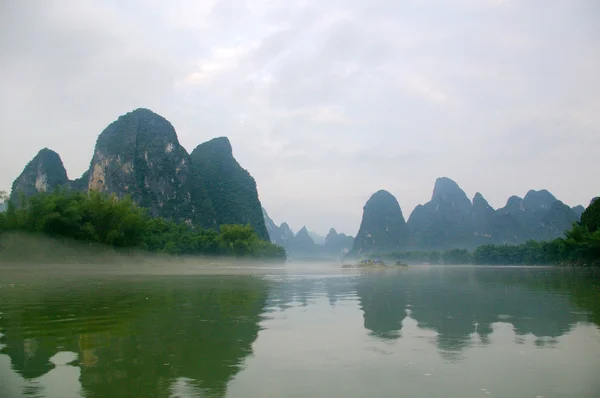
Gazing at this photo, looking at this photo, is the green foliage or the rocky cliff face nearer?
Result: the rocky cliff face

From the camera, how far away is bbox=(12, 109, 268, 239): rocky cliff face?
8656cm

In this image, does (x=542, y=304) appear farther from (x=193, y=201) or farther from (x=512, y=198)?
(x=512, y=198)

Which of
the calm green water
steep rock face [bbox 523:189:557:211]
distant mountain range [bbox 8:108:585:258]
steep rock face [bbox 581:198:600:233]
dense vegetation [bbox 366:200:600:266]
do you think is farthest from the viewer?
steep rock face [bbox 523:189:557:211]

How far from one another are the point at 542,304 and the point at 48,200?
37.3 m

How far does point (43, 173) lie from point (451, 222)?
13101cm

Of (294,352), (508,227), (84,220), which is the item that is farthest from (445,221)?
(294,352)

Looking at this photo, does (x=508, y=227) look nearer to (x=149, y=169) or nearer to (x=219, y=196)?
(x=219, y=196)

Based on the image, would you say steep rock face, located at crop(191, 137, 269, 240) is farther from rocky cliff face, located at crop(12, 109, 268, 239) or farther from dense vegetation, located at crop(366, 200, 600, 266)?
dense vegetation, located at crop(366, 200, 600, 266)

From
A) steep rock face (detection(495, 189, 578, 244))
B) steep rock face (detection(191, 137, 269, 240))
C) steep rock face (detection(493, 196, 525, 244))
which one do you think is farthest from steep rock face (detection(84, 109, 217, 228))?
steep rock face (detection(493, 196, 525, 244))

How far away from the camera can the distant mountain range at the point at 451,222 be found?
151500 mm

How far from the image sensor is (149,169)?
313 feet

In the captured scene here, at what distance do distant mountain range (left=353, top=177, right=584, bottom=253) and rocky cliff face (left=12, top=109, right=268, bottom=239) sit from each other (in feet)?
253

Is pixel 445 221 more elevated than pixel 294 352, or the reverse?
pixel 445 221

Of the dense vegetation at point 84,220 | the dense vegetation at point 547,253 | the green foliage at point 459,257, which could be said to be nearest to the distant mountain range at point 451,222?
the dense vegetation at point 547,253
